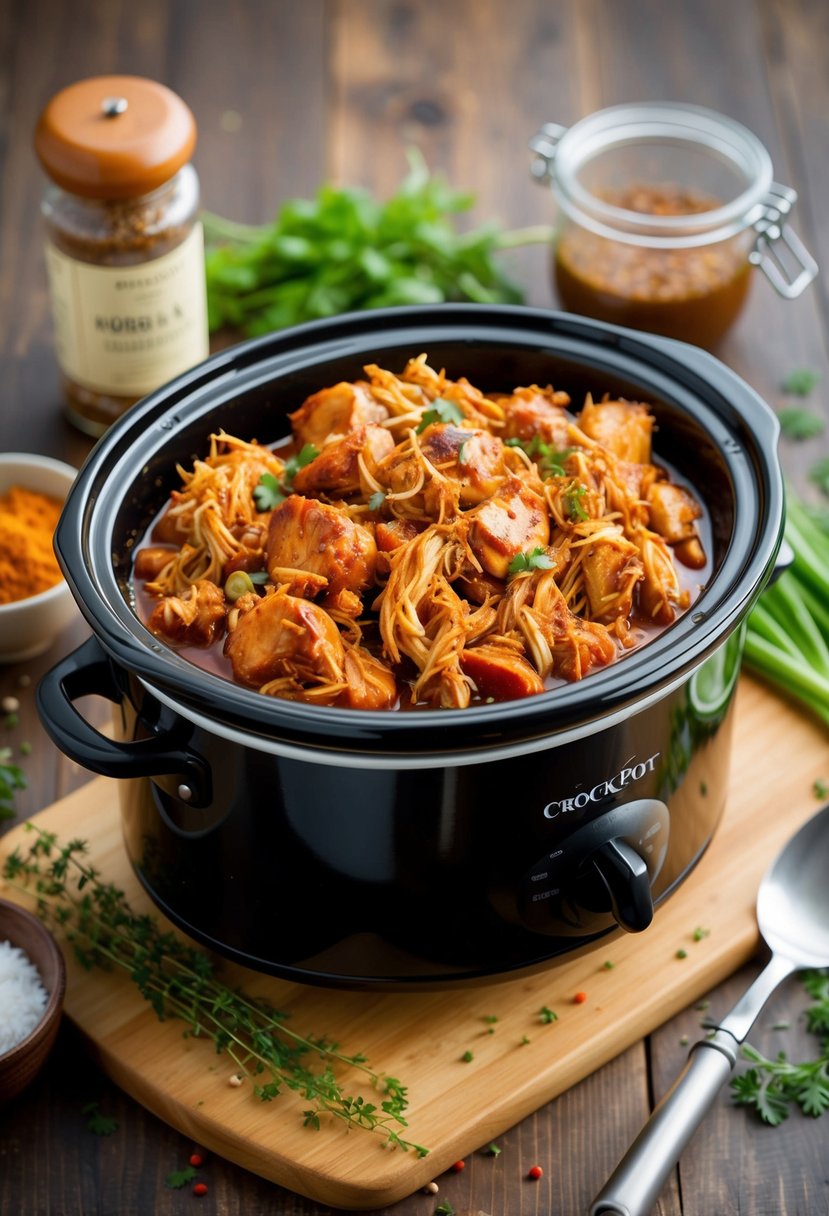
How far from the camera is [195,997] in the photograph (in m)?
2.77

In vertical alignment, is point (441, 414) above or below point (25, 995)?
above

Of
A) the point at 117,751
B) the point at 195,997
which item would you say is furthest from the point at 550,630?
the point at 195,997

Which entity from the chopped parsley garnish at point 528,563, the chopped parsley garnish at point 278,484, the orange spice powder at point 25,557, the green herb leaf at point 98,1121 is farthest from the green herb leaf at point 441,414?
the green herb leaf at point 98,1121

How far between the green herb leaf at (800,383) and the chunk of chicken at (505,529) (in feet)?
6.74

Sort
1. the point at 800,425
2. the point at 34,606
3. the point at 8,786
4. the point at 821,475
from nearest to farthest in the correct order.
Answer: the point at 8,786
the point at 34,606
the point at 821,475
the point at 800,425

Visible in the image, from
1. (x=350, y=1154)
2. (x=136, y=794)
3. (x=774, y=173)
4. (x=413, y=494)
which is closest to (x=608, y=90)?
(x=774, y=173)

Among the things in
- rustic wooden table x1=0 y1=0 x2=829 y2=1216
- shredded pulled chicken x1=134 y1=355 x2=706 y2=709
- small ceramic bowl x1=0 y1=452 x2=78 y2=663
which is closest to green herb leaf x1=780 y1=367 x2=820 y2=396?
rustic wooden table x1=0 y1=0 x2=829 y2=1216

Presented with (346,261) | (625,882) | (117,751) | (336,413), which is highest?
(336,413)

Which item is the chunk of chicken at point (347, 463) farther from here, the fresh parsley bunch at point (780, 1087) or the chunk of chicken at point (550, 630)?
the fresh parsley bunch at point (780, 1087)

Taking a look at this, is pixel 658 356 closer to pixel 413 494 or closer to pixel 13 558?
pixel 413 494

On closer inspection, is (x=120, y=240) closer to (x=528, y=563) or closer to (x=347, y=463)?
(x=347, y=463)

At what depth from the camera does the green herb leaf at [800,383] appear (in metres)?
4.40

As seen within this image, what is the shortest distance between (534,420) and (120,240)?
1.51 m

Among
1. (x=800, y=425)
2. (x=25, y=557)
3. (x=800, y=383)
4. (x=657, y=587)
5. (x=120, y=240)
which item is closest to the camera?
(x=657, y=587)
